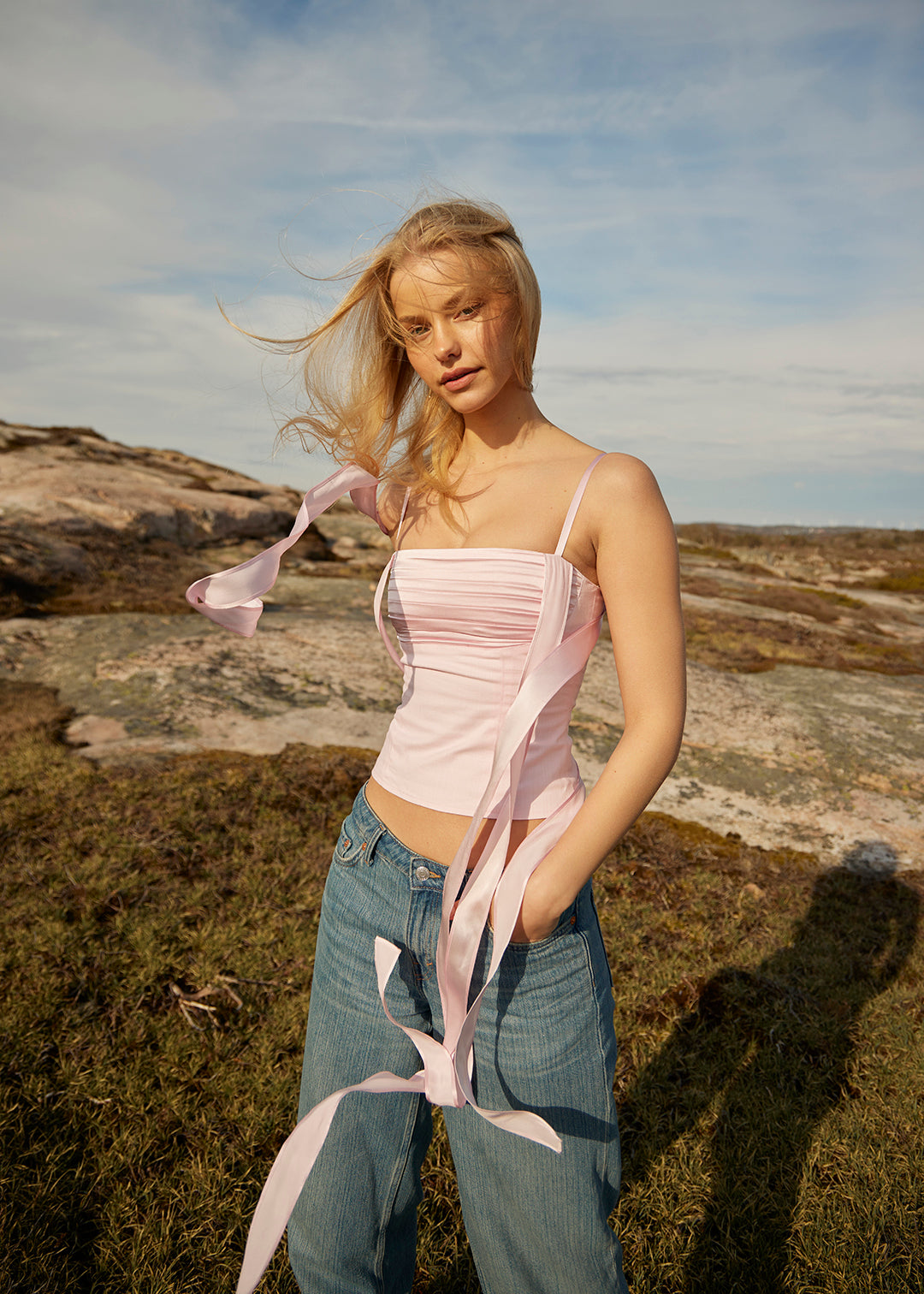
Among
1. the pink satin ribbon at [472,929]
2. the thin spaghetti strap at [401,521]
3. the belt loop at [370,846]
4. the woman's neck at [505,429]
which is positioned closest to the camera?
the pink satin ribbon at [472,929]

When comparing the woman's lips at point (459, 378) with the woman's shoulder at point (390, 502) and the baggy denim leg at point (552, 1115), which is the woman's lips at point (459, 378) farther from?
the baggy denim leg at point (552, 1115)

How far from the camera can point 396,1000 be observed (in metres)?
1.72

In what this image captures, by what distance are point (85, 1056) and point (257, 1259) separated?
211 cm

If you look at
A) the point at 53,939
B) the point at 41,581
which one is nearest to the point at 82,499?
the point at 41,581

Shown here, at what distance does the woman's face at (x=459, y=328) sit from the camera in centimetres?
184

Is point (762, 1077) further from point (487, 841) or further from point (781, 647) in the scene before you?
point (781, 647)

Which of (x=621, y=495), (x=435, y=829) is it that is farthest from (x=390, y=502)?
(x=435, y=829)

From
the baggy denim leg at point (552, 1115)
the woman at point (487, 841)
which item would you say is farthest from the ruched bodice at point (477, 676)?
the baggy denim leg at point (552, 1115)

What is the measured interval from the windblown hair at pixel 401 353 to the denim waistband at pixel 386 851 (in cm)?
85

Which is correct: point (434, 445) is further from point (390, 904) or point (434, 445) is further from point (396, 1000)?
point (396, 1000)

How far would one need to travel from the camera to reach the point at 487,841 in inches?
65.1

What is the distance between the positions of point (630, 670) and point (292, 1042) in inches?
108

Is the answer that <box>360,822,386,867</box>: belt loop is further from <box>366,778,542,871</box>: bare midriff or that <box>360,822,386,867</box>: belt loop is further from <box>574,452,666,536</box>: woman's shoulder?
<box>574,452,666,536</box>: woman's shoulder

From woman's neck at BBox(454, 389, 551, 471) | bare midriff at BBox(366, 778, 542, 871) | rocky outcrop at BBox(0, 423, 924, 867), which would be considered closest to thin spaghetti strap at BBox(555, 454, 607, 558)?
woman's neck at BBox(454, 389, 551, 471)
